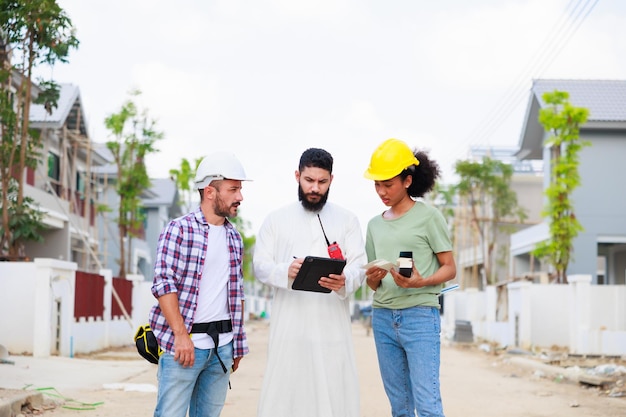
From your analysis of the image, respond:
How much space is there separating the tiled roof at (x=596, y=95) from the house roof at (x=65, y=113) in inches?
590

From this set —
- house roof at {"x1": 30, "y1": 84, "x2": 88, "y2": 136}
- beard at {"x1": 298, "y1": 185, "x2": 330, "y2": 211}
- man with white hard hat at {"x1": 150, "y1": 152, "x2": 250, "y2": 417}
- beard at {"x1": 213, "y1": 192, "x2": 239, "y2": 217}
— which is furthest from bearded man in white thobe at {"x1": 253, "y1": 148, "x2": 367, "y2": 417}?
house roof at {"x1": 30, "y1": 84, "x2": 88, "y2": 136}

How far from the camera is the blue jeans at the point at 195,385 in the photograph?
198 inches

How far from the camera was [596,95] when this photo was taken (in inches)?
1196

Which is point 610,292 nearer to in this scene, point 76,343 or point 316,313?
point 76,343

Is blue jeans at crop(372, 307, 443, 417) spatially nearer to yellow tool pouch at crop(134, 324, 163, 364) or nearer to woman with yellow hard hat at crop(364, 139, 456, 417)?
woman with yellow hard hat at crop(364, 139, 456, 417)

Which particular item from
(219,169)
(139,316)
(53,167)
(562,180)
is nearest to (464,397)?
(219,169)

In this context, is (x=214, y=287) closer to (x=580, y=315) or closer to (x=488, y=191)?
(x=580, y=315)

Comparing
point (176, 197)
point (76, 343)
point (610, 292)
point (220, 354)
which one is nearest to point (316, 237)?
point (220, 354)

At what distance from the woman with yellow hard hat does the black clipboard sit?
0.53 meters

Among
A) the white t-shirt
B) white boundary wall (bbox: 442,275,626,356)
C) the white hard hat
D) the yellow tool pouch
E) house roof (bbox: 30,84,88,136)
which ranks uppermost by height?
house roof (bbox: 30,84,88,136)

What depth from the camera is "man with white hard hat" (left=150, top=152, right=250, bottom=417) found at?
5016mm

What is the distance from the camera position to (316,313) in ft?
17.5

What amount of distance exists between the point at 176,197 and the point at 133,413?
1776 inches

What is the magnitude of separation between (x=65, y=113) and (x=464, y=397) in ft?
64.3
